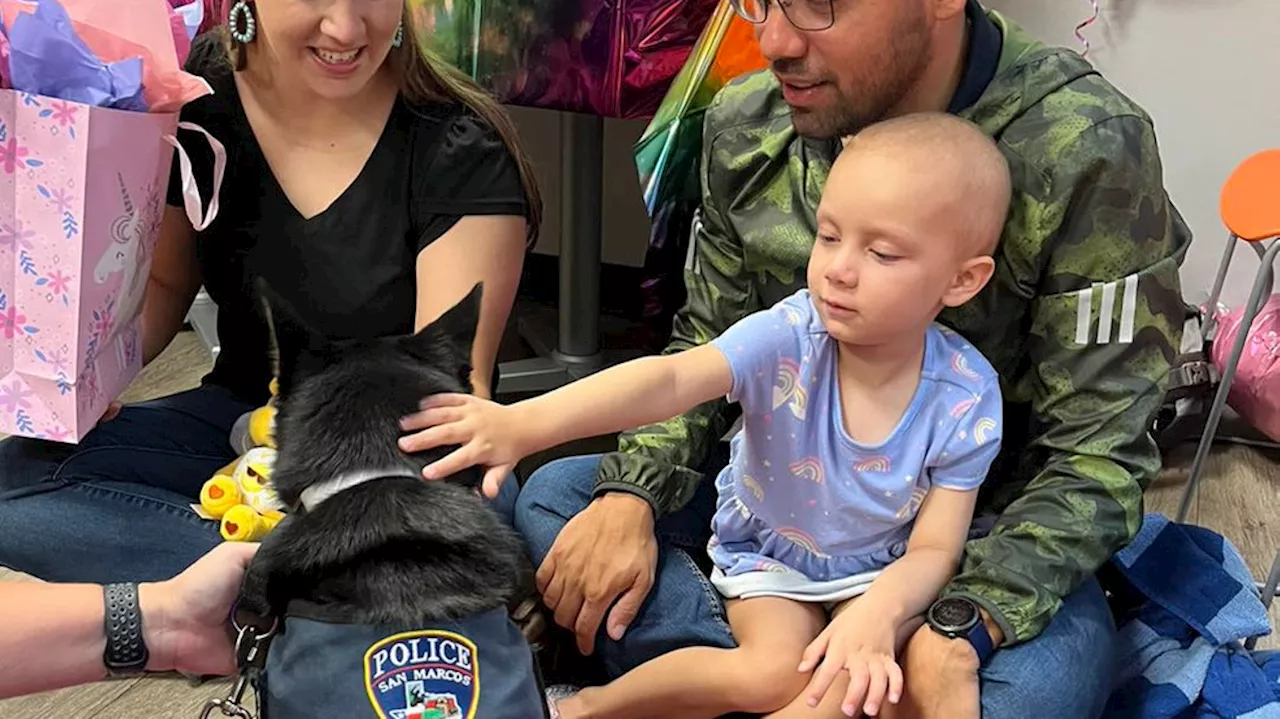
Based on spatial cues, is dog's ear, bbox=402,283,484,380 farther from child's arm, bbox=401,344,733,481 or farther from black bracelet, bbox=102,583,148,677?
black bracelet, bbox=102,583,148,677

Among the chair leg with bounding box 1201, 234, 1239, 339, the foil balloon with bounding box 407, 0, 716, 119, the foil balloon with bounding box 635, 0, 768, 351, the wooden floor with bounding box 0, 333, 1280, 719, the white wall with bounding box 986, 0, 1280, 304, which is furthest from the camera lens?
the white wall with bounding box 986, 0, 1280, 304

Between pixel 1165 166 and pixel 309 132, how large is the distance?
1841 mm

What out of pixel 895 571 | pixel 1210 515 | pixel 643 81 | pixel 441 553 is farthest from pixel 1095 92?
pixel 1210 515

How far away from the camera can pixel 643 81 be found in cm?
183

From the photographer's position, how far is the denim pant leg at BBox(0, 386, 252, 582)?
4.83ft

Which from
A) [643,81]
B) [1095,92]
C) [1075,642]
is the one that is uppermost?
[1095,92]

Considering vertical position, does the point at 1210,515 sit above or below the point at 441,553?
below

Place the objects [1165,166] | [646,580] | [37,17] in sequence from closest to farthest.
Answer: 1. [37,17]
2. [646,580]
3. [1165,166]

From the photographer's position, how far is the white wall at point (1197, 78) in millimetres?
2289

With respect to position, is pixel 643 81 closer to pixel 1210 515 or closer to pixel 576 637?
pixel 576 637

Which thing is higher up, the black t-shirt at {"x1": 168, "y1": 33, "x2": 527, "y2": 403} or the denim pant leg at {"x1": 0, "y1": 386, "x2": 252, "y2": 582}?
the black t-shirt at {"x1": 168, "y1": 33, "x2": 527, "y2": 403}

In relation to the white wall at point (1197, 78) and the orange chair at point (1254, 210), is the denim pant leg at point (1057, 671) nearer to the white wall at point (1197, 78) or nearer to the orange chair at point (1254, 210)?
the orange chair at point (1254, 210)

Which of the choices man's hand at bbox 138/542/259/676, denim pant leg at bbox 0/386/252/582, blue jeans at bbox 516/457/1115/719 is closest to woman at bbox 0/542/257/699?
man's hand at bbox 138/542/259/676

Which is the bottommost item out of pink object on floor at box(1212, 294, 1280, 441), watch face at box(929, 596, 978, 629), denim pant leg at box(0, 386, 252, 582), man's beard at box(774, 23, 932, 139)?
pink object on floor at box(1212, 294, 1280, 441)
